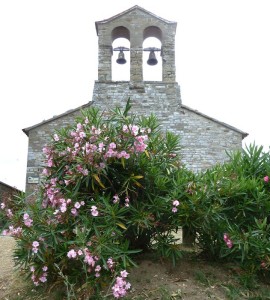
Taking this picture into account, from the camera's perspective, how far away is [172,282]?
13.9 ft

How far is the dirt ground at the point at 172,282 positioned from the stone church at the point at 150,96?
721 cm

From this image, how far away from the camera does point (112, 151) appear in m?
3.90

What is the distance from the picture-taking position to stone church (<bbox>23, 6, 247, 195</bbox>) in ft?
38.9

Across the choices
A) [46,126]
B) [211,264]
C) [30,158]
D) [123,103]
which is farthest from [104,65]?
[211,264]

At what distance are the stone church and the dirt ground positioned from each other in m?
7.21

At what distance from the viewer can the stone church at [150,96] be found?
38.9ft

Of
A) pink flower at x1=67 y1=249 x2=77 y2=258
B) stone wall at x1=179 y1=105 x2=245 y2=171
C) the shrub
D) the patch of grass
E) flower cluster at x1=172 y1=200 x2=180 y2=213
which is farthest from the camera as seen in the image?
stone wall at x1=179 y1=105 x2=245 y2=171

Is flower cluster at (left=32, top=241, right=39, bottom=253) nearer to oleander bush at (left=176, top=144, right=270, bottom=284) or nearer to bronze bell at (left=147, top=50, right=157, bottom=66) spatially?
oleander bush at (left=176, top=144, right=270, bottom=284)

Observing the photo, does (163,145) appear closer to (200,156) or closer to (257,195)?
(257,195)

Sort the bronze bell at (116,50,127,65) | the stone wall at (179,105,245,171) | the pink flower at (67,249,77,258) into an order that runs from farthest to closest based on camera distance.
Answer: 1. the bronze bell at (116,50,127,65)
2. the stone wall at (179,105,245,171)
3. the pink flower at (67,249,77,258)

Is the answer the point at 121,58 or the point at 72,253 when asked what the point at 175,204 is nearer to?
the point at 72,253

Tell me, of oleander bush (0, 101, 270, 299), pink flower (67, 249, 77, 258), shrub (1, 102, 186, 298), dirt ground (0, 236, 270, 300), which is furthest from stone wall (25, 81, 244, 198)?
pink flower (67, 249, 77, 258)

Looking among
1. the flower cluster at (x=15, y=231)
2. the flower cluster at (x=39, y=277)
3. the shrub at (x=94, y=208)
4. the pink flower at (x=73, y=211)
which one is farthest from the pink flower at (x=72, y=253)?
the flower cluster at (x=15, y=231)

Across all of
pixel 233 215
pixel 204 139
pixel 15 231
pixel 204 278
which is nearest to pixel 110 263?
pixel 15 231
